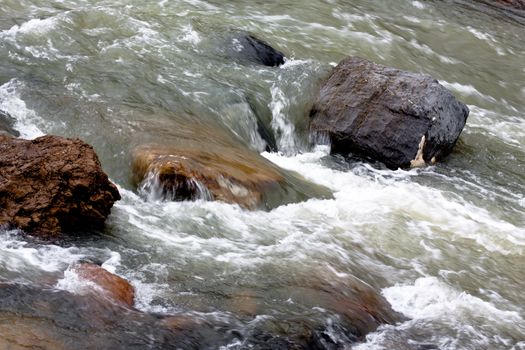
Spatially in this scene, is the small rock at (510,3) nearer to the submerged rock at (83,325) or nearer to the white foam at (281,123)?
the white foam at (281,123)

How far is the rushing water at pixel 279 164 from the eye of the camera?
5707 mm

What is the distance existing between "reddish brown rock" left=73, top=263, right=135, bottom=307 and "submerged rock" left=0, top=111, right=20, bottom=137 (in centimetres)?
262

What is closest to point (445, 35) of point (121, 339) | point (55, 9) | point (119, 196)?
point (55, 9)

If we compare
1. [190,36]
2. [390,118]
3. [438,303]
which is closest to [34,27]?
[190,36]

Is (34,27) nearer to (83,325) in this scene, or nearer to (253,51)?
(253,51)

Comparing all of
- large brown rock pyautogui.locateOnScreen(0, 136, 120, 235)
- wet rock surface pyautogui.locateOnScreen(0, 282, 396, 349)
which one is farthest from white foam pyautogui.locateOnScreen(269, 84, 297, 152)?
wet rock surface pyautogui.locateOnScreen(0, 282, 396, 349)

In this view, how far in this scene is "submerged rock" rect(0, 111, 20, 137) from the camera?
7.57 metres

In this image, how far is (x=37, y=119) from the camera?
26.3 feet

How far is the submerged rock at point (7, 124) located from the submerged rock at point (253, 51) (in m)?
3.81

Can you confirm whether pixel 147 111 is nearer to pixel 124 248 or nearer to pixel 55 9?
pixel 124 248

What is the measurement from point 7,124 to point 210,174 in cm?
229

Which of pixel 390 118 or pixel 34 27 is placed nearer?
pixel 390 118

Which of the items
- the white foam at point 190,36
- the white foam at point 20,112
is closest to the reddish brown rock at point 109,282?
the white foam at point 20,112

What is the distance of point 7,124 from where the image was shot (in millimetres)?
7770
